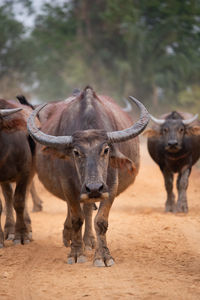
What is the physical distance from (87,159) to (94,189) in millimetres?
450

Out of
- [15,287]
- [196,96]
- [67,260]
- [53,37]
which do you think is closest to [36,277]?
[15,287]

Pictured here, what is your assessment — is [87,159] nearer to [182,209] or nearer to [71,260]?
[71,260]

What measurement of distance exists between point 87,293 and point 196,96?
88.1 feet

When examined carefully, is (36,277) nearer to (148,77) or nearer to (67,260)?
(67,260)

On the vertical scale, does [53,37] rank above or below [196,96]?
Result: above

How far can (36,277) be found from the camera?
5797 mm

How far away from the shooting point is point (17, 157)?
26.0 feet

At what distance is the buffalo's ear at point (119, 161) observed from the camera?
6.30m

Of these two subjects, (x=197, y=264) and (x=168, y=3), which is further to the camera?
(x=168, y=3)

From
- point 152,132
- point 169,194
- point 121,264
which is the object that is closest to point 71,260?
point 121,264

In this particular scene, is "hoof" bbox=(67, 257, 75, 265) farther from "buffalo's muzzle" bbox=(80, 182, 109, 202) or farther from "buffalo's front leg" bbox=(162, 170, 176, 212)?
"buffalo's front leg" bbox=(162, 170, 176, 212)

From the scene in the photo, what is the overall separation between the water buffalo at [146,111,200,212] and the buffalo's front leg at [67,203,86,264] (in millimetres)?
4443

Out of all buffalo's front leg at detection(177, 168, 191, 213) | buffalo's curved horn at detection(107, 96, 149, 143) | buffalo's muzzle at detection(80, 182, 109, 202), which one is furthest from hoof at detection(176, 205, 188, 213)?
buffalo's muzzle at detection(80, 182, 109, 202)

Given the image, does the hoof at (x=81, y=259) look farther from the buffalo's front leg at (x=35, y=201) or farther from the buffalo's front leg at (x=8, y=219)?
the buffalo's front leg at (x=35, y=201)
